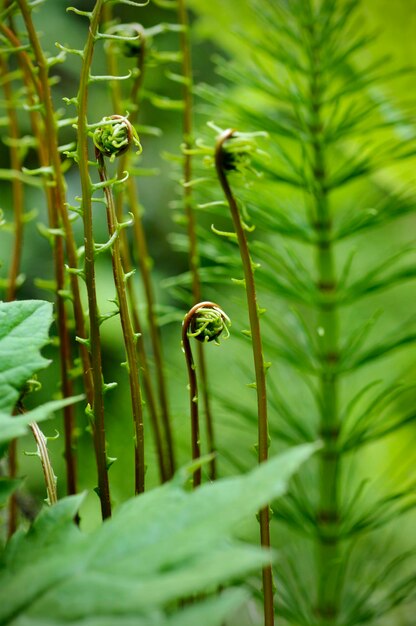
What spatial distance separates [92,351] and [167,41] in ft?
5.14

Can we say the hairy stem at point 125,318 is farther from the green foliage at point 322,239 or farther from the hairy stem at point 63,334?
the green foliage at point 322,239

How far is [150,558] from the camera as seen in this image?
0.20 metres

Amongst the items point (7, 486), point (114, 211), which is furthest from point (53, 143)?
point (7, 486)

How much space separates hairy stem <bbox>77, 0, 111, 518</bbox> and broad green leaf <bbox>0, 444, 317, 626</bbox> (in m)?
0.08

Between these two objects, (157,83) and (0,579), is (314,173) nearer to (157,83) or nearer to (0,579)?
(0,579)

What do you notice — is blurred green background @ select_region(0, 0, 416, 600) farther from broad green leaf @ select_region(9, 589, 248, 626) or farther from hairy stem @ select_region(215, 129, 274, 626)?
broad green leaf @ select_region(9, 589, 248, 626)

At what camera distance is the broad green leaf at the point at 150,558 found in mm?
180

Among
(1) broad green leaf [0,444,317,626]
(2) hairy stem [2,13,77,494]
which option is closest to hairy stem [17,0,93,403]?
(2) hairy stem [2,13,77,494]

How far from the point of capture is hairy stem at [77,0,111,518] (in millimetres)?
273

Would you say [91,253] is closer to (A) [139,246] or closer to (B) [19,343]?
(B) [19,343]

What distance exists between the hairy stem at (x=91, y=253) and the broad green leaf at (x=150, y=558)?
8cm

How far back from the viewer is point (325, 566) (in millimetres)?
561

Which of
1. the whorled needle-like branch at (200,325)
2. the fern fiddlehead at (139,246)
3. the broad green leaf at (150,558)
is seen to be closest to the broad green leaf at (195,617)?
the broad green leaf at (150,558)

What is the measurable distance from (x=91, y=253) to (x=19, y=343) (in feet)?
0.15
